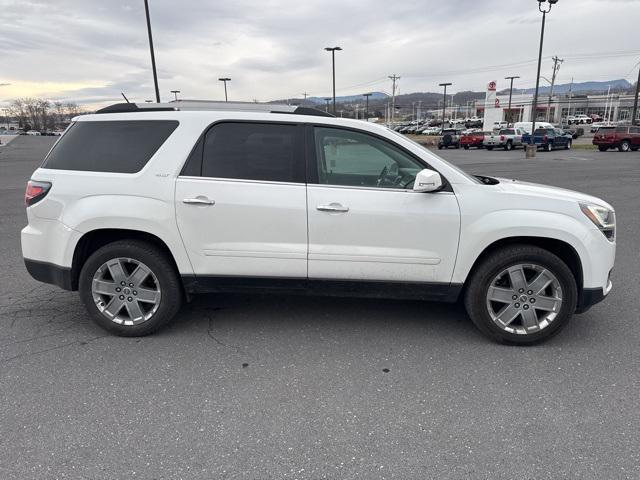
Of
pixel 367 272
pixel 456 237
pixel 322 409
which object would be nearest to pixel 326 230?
pixel 367 272

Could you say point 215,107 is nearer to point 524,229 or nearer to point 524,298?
point 524,229

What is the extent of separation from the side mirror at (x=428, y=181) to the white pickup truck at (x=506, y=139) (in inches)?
1400

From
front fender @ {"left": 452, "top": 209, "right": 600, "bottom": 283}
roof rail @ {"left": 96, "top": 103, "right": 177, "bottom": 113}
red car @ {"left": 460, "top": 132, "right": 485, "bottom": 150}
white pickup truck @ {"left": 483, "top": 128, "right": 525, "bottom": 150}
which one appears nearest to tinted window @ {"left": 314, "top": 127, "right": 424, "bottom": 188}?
front fender @ {"left": 452, "top": 209, "right": 600, "bottom": 283}

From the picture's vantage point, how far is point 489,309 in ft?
11.9

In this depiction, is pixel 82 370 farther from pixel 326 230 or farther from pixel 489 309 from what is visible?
pixel 489 309

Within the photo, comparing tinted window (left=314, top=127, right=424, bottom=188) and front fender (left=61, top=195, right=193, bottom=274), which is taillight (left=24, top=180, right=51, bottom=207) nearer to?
front fender (left=61, top=195, right=193, bottom=274)

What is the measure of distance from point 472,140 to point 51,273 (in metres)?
39.9

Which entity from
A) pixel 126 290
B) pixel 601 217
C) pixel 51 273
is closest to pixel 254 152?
pixel 126 290

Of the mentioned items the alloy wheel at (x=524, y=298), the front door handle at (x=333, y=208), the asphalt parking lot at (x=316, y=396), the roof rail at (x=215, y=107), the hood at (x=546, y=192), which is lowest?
the asphalt parking lot at (x=316, y=396)

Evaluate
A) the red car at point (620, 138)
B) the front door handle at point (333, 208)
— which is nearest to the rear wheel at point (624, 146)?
the red car at point (620, 138)

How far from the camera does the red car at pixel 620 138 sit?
30516 mm

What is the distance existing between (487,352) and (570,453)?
114cm

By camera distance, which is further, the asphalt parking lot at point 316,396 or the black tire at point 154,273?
the black tire at point 154,273

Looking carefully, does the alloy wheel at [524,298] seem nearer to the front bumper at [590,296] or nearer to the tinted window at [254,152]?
the front bumper at [590,296]
